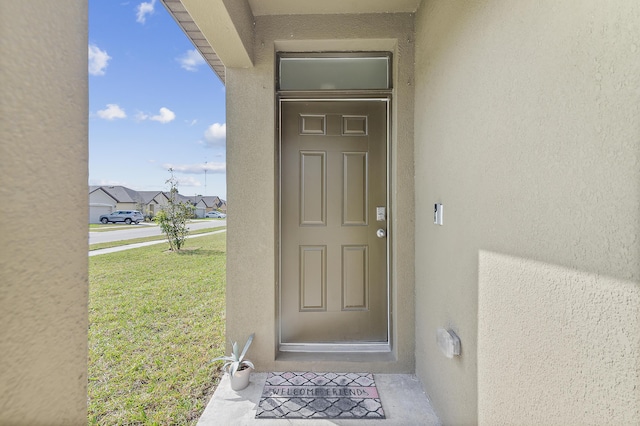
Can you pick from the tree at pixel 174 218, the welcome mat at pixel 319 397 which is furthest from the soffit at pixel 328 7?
the tree at pixel 174 218

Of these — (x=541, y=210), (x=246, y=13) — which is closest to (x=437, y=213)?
(x=541, y=210)

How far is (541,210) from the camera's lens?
3.08ft

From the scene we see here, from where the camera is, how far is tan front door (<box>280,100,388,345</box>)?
2.49m

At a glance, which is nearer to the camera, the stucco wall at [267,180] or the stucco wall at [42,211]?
the stucco wall at [42,211]

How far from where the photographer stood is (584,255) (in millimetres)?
784

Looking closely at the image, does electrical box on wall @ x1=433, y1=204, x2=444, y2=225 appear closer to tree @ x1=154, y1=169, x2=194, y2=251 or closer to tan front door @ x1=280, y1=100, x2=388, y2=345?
tan front door @ x1=280, y1=100, x2=388, y2=345

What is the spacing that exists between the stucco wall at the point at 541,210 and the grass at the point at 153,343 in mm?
1813

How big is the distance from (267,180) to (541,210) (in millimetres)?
1777

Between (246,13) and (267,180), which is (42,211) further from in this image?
(246,13)

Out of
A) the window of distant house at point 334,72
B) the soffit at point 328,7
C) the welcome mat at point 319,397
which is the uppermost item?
the soffit at point 328,7

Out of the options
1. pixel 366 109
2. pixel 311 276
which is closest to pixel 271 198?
pixel 311 276

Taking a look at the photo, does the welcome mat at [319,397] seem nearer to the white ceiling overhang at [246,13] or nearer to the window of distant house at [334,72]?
the window of distant house at [334,72]

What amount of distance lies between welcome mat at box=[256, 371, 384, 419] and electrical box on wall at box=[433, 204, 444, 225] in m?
1.28

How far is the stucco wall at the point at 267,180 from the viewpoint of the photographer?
2.25 meters
